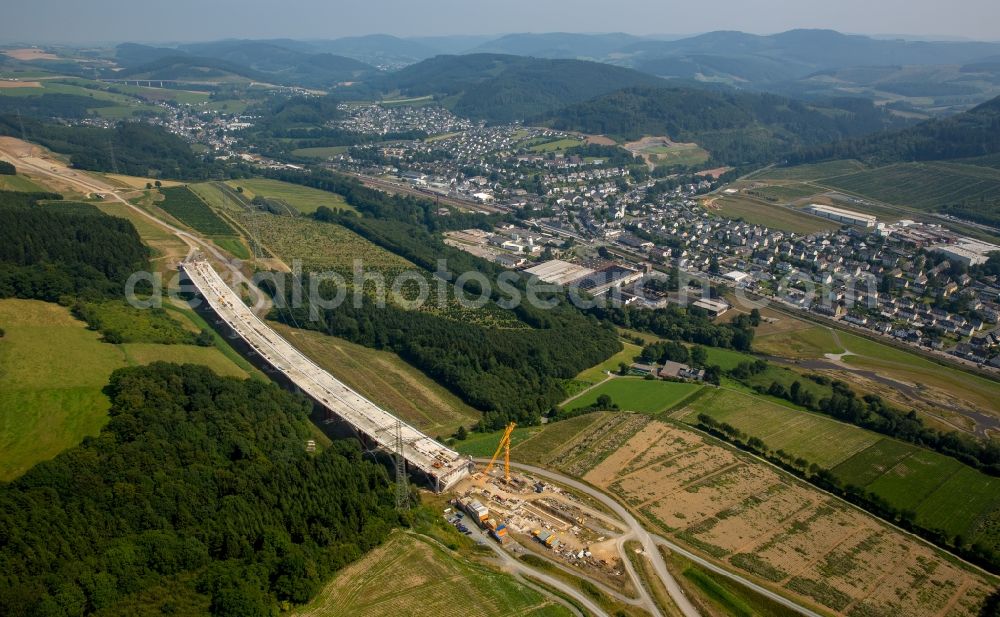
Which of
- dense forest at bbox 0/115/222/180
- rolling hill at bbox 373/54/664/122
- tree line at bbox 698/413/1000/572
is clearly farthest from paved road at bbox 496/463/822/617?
rolling hill at bbox 373/54/664/122

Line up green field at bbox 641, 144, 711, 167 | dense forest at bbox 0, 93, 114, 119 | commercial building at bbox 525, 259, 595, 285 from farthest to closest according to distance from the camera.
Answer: dense forest at bbox 0, 93, 114, 119
green field at bbox 641, 144, 711, 167
commercial building at bbox 525, 259, 595, 285

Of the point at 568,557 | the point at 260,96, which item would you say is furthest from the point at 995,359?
the point at 260,96

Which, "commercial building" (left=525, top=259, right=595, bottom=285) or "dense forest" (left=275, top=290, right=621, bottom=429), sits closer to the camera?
"dense forest" (left=275, top=290, right=621, bottom=429)

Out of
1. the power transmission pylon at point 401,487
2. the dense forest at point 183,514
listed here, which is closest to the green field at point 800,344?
the power transmission pylon at point 401,487

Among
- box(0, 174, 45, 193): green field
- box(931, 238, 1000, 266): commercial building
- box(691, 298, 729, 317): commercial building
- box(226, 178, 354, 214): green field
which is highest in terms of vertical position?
box(0, 174, 45, 193): green field

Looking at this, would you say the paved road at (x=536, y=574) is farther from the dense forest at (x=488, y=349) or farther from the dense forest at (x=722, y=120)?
the dense forest at (x=722, y=120)

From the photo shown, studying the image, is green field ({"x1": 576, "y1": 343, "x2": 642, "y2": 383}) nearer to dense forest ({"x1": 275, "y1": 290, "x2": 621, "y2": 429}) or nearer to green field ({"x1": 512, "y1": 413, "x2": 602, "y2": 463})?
dense forest ({"x1": 275, "y1": 290, "x2": 621, "y2": 429})

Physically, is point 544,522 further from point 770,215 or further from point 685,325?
point 770,215
